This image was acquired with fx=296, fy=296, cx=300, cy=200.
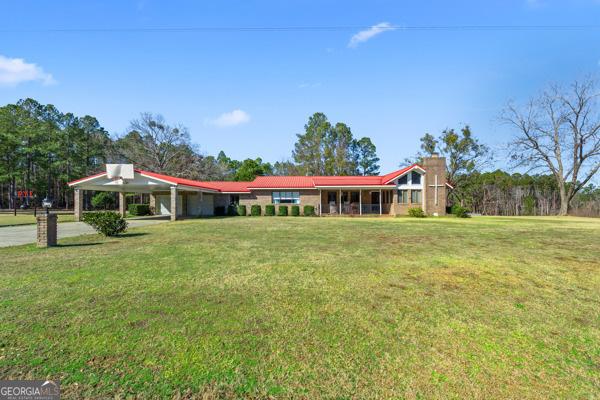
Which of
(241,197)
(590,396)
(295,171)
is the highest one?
(295,171)

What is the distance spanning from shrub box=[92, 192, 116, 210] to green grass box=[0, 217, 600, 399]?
1506 inches

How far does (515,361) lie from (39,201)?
64.6 metres

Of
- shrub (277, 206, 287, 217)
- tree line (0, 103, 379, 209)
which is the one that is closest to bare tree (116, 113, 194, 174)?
tree line (0, 103, 379, 209)

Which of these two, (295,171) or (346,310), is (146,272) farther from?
(295,171)

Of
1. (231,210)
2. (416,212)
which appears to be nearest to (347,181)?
(416,212)

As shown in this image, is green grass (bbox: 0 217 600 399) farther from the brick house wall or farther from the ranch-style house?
the brick house wall

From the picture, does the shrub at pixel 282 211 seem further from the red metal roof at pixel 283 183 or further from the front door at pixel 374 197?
the front door at pixel 374 197

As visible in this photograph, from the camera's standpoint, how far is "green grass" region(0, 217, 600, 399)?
242 cm

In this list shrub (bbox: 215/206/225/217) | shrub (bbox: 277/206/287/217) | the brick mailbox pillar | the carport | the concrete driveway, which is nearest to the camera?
the brick mailbox pillar

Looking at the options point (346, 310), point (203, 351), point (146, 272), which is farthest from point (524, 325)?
point (146, 272)

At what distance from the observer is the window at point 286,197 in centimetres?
2777

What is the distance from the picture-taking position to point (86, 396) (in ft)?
7.34

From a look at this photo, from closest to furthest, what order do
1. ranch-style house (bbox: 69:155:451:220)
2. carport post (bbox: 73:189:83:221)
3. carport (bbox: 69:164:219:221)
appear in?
1. carport (bbox: 69:164:219:221)
2. carport post (bbox: 73:189:83:221)
3. ranch-style house (bbox: 69:155:451:220)

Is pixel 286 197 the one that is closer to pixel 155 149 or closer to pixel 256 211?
pixel 256 211
